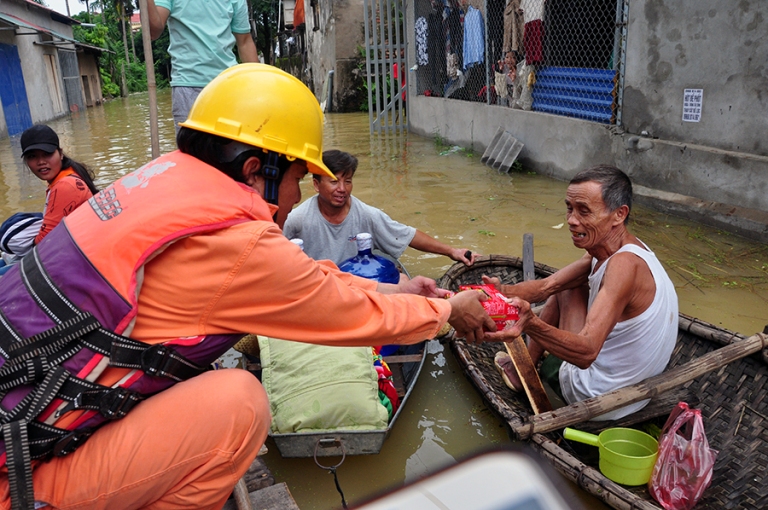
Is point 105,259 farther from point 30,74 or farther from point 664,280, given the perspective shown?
point 30,74

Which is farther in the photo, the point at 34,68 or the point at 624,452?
the point at 34,68

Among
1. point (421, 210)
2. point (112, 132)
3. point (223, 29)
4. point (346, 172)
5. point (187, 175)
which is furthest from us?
point (112, 132)

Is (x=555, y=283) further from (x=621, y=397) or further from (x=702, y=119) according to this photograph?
(x=702, y=119)

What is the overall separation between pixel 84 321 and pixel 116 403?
26 cm

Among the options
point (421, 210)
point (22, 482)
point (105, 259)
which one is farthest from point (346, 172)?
point (421, 210)

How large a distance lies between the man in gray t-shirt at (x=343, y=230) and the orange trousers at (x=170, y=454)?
7.61 feet

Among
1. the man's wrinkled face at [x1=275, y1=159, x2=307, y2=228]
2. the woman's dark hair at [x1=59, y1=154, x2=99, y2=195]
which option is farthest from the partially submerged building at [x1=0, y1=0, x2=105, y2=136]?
the man's wrinkled face at [x1=275, y1=159, x2=307, y2=228]

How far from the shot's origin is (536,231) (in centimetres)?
644

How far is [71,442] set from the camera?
1630 millimetres

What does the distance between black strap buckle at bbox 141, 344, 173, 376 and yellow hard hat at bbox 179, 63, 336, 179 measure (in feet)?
2.23

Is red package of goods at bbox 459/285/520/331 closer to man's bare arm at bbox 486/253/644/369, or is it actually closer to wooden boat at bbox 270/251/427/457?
man's bare arm at bbox 486/253/644/369

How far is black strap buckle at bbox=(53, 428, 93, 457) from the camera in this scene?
5.28 ft

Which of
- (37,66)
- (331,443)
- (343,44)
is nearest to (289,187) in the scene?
(331,443)

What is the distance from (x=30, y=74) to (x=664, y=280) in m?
22.6
